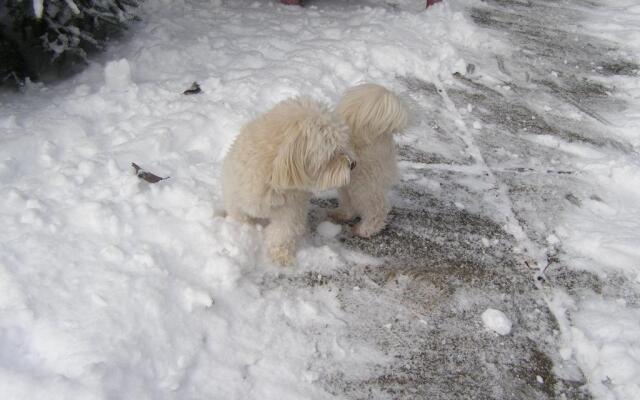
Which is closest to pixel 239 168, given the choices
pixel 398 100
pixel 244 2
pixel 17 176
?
pixel 398 100

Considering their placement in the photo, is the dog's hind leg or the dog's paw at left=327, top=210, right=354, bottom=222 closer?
the dog's hind leg

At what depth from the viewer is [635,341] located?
2.80 m

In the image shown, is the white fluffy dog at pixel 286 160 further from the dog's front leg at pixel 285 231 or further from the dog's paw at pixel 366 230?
the dog's paw at pixel 366 230

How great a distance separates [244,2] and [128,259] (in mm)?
5397

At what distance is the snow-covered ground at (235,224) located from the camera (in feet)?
7.65

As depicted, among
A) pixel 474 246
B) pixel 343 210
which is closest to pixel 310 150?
pixel 343 210

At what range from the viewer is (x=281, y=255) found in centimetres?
305

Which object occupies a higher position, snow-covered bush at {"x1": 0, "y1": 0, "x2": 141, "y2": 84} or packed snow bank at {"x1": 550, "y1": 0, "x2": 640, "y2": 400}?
snow-covered bush at {"x1": 0, "y1": 0, "x2": 141, "y2": 84}

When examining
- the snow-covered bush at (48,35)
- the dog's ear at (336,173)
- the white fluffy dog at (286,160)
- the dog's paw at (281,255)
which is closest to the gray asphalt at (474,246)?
the dog's paw at (281,255)

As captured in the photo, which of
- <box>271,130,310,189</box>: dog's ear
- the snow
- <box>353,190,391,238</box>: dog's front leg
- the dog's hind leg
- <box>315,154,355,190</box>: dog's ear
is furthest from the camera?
the dog's hind leg

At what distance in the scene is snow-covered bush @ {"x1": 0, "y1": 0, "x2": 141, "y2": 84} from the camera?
3.97 meters

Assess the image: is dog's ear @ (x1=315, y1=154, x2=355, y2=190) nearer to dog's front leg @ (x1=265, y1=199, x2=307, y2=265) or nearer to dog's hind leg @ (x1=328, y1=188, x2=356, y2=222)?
dog's front leg @ (x1=265, y1=199, x2=307, y2=265)

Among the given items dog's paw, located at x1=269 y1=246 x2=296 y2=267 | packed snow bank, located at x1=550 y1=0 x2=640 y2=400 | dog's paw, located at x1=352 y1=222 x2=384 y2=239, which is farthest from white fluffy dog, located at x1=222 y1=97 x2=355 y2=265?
packed snow bank, located at x1=550 y1=0 x2=640 y2=400

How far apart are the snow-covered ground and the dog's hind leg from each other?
149mm
